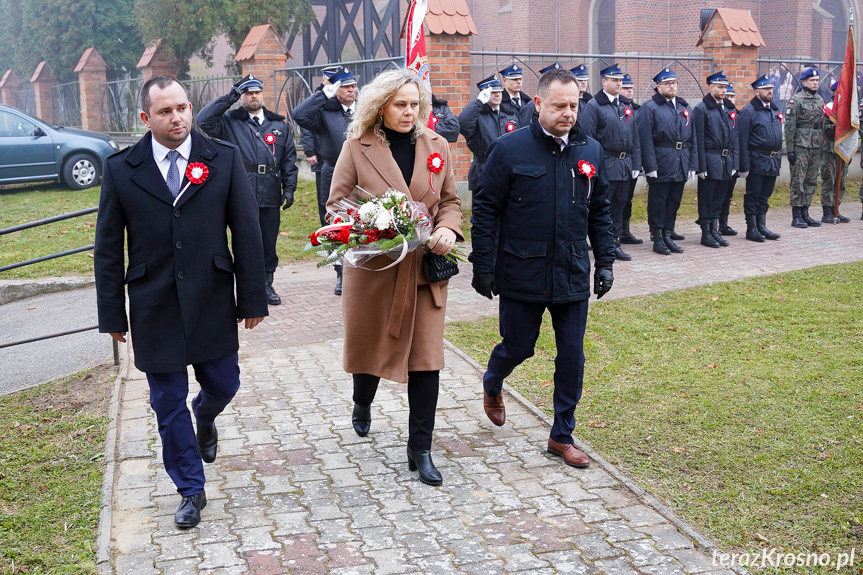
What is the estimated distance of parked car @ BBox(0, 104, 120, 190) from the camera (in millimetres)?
16969

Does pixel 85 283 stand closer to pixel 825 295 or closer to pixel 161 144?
pixel 161 144

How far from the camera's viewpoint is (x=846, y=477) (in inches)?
185

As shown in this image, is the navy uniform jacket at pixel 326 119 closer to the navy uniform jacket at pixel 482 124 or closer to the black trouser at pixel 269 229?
the black trouser at pixel 269 229

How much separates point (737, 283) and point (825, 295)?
0.93 m

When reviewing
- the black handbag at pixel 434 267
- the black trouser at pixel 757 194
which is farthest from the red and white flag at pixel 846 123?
the black handbag at pixel 434 267

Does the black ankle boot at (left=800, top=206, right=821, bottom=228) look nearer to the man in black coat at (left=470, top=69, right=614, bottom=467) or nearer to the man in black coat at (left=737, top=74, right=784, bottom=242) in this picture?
the man in black coat at (left=737, top=74, right=784, bottom=242)

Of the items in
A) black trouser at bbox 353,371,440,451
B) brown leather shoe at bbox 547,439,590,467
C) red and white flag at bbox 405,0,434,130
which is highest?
red and white flag at bbox 405,0,434,130

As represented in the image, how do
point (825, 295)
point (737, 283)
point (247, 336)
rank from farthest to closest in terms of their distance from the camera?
point (737, 283) → point (825, 295) → point (247, 336)

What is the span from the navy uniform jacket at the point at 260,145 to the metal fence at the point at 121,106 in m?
16.8

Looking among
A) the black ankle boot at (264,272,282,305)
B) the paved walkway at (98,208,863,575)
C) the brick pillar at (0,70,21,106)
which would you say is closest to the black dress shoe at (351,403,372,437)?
the paved walkway at (98,208,863,575)

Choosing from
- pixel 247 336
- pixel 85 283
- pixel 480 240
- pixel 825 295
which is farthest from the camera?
pixel 85 283

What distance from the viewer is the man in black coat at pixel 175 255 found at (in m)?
4.11

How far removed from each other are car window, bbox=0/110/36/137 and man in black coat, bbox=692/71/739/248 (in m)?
12.4

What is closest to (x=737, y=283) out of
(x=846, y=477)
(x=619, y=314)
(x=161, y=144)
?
(x=619, y=314)
